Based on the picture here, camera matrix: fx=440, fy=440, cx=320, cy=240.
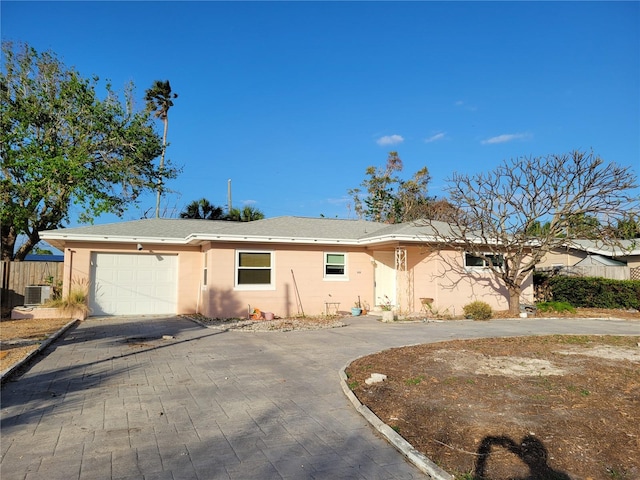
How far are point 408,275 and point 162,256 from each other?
29.9 feet

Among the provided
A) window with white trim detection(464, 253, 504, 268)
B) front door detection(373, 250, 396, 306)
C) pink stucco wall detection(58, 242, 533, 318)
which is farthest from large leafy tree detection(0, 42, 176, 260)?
window with white trim detection(464, 253, 504, 268)

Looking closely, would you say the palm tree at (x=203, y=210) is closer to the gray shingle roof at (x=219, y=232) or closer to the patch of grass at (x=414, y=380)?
the gray shingle roof at (x=219, y=232)

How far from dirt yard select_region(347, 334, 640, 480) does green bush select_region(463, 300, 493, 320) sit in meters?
6.23

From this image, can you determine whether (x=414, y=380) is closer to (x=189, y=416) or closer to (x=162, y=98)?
(x=189, y=416)

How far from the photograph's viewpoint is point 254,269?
1521 cm

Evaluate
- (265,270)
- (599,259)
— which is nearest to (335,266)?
(265,270)


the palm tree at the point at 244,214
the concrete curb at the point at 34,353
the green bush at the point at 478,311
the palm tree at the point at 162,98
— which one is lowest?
the concrete curb at the point at 34,353

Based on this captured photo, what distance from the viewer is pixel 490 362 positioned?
24.4ft

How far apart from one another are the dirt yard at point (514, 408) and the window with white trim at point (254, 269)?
7663 mm

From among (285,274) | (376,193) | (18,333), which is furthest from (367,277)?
(376,193)

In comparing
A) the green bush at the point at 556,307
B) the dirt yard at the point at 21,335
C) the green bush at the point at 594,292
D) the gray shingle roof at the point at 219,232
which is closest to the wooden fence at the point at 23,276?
the gray shingle roof at the point at 219,232

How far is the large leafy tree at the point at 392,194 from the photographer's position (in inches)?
1387

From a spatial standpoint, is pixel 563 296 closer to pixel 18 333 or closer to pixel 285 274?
pixel 285 274

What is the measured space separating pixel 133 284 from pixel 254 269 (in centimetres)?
464
